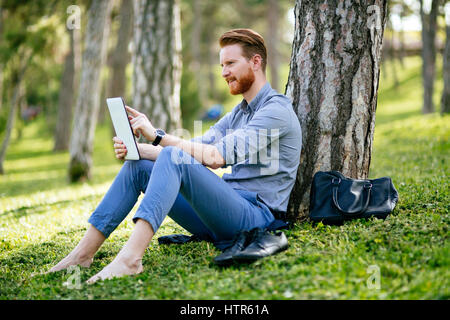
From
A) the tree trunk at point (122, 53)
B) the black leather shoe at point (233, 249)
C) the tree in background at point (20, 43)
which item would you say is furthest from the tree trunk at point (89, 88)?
the black leather shoe at point (233, 249)

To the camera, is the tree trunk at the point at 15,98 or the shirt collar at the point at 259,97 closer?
the shirt collar at the point at 259,97

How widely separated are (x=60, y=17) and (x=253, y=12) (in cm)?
1816

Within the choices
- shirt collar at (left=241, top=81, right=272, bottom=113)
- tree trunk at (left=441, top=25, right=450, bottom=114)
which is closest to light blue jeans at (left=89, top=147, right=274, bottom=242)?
shirt collar at (left=241, top=81, right=272, bottom=113)

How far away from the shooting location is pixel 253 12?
29.5 m

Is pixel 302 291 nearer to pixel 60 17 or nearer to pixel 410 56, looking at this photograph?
pixel 60 17

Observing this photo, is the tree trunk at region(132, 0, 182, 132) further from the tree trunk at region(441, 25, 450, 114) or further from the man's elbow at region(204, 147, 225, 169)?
the tree trunk at region(441, 25, 450, 114)

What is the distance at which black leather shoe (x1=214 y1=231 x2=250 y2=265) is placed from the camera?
319 centimetres

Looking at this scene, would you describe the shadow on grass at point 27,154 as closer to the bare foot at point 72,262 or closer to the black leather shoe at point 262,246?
the bare foot at point 72,262

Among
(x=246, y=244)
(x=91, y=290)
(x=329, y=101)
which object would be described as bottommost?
(x=91, y=290)

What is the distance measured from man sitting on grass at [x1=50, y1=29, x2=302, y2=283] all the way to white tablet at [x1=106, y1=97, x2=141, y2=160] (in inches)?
3.0

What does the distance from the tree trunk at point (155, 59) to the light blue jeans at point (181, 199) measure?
4750mm

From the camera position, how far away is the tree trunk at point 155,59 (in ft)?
26.9

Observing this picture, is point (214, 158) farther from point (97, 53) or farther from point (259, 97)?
point (97, 53)

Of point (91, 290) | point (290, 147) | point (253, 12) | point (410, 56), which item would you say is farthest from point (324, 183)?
point (410, 56)
